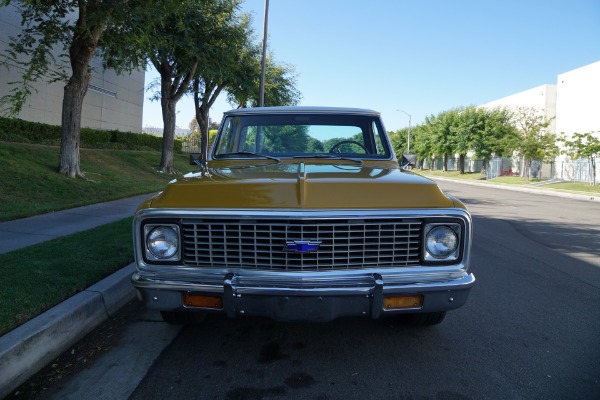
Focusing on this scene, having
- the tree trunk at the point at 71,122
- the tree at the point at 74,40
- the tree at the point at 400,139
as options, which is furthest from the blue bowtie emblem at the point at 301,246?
the tree at the point at 400,139

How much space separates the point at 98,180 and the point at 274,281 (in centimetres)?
1152

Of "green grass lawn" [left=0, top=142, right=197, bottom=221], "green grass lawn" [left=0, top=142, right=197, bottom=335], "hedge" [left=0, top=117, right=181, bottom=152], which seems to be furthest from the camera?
"hedge" [left=0, top=117, right=181, bottom=152]

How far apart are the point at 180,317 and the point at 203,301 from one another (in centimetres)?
90

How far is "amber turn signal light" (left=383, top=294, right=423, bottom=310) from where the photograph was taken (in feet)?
8.84

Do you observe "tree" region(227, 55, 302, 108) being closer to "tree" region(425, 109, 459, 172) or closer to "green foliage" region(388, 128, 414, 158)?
"tree" region(425, 109, 459, 172)

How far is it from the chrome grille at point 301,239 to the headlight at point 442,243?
8 cm

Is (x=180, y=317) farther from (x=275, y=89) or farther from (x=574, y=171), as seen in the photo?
(x=574, y=171)

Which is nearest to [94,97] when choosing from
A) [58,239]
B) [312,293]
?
[58,239]

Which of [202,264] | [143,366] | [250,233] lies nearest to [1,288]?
[143,366]

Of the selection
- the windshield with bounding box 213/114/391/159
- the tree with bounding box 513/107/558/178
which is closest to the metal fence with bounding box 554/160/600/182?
the tree with bounding box 513/107/558/178

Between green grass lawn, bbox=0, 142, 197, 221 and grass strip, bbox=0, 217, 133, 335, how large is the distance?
2619mm

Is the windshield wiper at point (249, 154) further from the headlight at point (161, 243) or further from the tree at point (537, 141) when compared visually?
the tree at point (537, 141)

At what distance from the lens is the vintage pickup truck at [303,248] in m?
2.61

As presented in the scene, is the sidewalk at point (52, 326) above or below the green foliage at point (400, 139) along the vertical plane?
below
